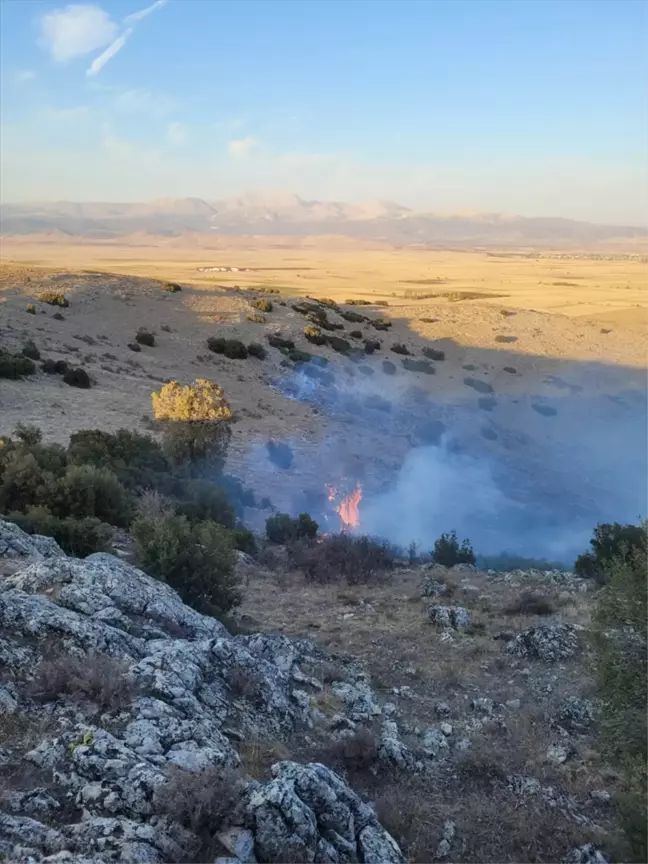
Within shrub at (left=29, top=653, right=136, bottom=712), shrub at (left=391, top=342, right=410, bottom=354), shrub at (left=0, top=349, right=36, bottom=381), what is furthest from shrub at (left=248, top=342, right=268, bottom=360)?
shrub at (left=29, top=653, right=136, bottom=712)

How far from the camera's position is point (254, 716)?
264 inches

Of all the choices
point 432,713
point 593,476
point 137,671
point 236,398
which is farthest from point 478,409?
point 137,671

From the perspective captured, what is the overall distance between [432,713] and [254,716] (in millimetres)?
2512

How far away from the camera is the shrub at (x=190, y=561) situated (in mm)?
9898

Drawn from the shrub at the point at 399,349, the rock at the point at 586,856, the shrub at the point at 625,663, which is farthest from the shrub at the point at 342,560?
the shrub at the point at 399,349

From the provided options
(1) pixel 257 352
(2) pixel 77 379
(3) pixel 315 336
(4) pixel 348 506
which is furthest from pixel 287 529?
(3) pixel 315 336

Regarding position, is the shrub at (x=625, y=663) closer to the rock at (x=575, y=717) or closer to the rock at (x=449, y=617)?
the rock at (x=575, y=717)

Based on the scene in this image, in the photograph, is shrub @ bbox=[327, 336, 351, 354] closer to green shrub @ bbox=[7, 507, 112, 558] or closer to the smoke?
the smoke

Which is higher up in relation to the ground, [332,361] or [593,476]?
[332,361]

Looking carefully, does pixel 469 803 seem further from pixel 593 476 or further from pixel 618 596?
pixel 593 476

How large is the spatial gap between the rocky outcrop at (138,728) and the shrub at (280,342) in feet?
98.4

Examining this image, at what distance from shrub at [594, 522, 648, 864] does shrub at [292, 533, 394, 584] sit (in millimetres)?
7368

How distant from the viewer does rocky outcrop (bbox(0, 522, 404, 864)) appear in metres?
4.29

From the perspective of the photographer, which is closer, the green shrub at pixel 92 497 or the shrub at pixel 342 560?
the green shrub at pixel 92 497
